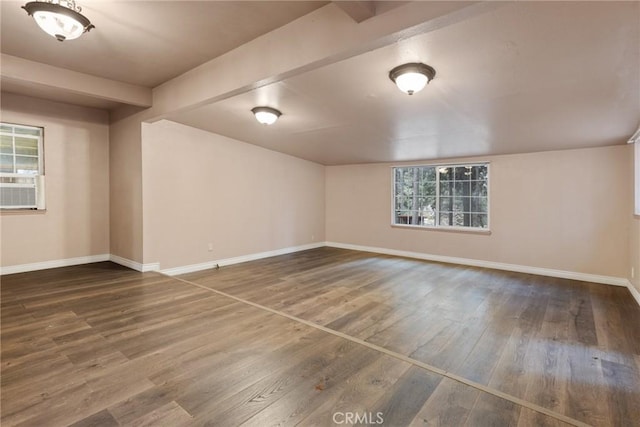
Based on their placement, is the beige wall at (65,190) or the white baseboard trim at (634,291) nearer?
the white baseboard trim at (634,291)

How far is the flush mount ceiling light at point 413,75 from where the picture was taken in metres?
2.74

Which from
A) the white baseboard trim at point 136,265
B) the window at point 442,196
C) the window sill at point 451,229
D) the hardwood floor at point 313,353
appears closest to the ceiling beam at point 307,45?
the hardwood floor at point 313,353

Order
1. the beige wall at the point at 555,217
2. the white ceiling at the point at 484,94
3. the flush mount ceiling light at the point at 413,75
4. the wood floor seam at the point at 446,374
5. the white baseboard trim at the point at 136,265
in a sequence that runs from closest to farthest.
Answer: the wood floor seam at the point at 446,374, the white ceiling at the point at 484,94, the flush mount ceiling light at the point at 413,75, the beige wall at the point at 555,217, the white baseboard trim at the point at 136,265

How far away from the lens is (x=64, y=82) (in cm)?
378

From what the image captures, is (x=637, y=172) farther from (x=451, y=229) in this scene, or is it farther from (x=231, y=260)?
(x=231, y=260)

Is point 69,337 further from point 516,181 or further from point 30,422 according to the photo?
point 516,181

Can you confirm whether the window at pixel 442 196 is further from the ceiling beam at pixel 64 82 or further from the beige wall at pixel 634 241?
the ceiling beam at pixel 64 82

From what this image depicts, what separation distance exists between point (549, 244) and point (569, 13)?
13.6 ft

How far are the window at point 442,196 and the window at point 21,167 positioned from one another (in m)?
6.48

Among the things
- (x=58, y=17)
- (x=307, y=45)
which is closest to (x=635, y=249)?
(x=307, y=45)

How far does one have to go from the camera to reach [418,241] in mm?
6504

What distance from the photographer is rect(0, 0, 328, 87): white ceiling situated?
245 centimetres

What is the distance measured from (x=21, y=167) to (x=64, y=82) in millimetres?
2052

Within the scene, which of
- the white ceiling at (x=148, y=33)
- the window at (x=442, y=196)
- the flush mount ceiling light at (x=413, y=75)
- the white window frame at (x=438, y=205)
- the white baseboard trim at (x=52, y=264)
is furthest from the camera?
the window at (x=442, y=196)
